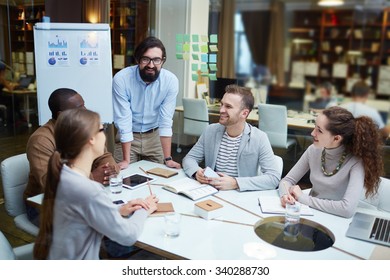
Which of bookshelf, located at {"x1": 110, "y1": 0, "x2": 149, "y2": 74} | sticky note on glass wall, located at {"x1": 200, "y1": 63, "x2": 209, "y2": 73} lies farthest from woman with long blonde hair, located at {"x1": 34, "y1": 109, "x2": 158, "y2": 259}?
bookshelf, located at {"x1": 110, "y1": 0, "x2": 149, "y2": 74}

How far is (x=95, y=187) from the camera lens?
126 centimetres

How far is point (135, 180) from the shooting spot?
6.55 ft

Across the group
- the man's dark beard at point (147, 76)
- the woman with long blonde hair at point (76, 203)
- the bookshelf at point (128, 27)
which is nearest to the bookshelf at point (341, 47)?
the woman with long blonde hair at point (76, 203)

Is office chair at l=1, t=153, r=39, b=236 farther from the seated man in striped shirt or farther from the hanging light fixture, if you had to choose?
the hanging light fixture

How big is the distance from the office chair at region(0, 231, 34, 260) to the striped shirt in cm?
110

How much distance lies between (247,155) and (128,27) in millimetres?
2933

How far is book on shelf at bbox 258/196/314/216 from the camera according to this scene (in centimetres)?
165

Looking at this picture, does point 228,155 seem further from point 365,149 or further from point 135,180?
point 365,149

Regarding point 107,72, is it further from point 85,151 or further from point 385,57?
point 385,57

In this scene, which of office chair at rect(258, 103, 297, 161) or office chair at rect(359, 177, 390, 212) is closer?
office chair at rect(359, 177, 390, 212)

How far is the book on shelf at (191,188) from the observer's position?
1.80m

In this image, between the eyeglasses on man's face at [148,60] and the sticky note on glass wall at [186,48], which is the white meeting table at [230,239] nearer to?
the eyeglasses on man's face at [148,60]

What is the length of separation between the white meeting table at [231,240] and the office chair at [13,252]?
0.24 m

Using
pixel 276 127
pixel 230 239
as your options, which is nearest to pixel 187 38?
pixel 276 127
